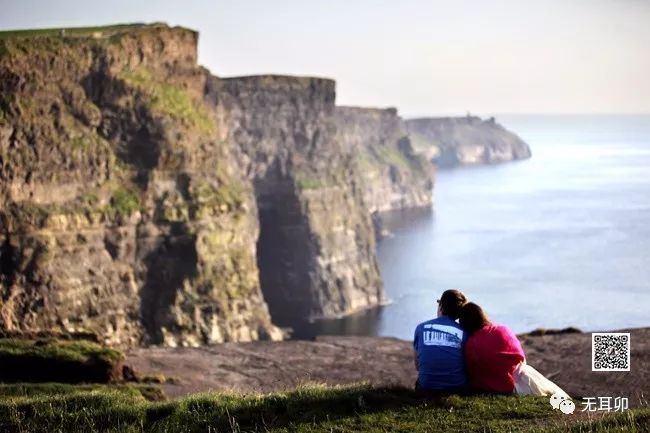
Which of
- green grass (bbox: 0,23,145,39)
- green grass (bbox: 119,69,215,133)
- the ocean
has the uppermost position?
green grass (bbox: 0,23,145,39)

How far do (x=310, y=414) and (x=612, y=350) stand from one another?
37.8 feet

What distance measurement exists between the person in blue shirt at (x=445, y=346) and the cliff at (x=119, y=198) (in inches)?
2045

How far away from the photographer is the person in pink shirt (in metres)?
17.3

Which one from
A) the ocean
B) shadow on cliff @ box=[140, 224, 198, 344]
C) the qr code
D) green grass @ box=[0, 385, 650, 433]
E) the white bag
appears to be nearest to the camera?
green grass @ box=[0, 385, 650, 433]

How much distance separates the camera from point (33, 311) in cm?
6875

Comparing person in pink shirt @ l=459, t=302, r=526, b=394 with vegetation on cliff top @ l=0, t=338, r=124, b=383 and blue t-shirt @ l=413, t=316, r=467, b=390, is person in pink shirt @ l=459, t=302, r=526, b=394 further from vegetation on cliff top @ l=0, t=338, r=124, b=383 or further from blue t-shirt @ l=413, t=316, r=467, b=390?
vegetation on cliff top @ l=0, t=338, r=124, b=383

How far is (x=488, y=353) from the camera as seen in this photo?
56.9 feet

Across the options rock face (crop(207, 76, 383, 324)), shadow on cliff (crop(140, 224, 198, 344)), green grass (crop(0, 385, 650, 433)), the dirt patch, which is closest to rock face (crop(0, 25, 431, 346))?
shadow on cliff (crop(140, 224, 198, 344))

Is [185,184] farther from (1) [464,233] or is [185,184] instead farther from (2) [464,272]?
(1) [464,233]

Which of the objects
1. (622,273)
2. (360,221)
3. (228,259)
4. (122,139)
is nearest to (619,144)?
(622,273)

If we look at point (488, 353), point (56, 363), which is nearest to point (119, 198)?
point (56, 363)

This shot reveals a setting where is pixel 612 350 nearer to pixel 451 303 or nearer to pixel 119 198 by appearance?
pixel 451 303

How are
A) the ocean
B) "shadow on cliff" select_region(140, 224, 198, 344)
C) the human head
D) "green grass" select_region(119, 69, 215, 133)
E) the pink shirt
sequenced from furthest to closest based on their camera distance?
1. the ocean
2. "green grass" select_region(119, 69, 215, 133)
3. "shadow on cliff" select_region(140, 224, 198, 344)
4. the human head
5. the pink shirt

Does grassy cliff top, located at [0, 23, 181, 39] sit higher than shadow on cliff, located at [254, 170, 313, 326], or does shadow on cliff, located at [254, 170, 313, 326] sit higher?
grassy cliff top, located at [0, 23, 181, 39]
